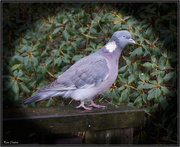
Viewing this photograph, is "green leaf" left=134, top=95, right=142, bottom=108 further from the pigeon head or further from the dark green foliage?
the pigeon head

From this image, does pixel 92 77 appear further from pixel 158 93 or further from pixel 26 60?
pixel 26 60

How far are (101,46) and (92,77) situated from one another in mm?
626

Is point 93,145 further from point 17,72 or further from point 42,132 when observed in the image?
point 17,72

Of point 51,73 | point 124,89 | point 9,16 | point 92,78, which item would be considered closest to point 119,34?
point 92,78

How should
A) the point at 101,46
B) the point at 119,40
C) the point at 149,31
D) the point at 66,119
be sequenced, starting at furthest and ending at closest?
the point at 101,46, the point at 149,31, the point at 119,40, the point at 66,119

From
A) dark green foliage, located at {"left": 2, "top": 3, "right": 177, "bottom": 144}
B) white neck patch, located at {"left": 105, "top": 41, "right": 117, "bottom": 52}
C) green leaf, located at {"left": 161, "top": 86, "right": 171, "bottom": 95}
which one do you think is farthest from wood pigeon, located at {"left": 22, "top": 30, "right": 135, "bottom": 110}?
green leaf, located at {"left": 161, "top": 86, "right": 171, "bottom": 95}

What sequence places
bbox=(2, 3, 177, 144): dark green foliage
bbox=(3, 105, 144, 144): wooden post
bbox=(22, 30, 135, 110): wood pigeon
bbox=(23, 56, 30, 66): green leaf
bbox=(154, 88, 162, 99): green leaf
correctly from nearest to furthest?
bbox=(3, 105, 144, 144): wooden post → bbox=(22, 30, 135, 110): wood pigeon → bbox=(154, 88, 162, 99): green leaf → bbox=(2, 3, 177, 144): dark green foliage → bbox=(23, 56, 30, 66): green leaf

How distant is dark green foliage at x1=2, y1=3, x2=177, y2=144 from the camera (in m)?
2.53

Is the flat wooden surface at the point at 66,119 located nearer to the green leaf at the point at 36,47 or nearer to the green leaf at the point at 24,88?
the green leaf at the point at 24,88

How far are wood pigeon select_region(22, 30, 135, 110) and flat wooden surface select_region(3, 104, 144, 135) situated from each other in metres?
0.18

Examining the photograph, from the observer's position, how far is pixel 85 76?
220 centimetres

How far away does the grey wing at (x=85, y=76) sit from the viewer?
216 cm

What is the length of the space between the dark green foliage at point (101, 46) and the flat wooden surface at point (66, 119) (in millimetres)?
416

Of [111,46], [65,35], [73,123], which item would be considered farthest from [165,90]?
[65,35]
